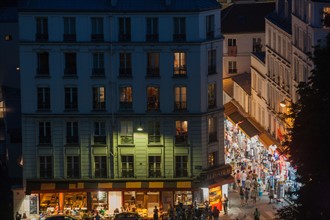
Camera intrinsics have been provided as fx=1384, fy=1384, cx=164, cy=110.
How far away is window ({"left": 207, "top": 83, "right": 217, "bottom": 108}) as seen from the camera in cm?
10131

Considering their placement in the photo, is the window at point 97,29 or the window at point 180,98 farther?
the window at point 180,98

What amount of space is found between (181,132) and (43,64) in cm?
1119

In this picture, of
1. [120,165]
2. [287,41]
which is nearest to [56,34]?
[120,165]

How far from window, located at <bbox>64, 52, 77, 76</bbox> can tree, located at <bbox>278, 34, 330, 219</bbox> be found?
36256mm

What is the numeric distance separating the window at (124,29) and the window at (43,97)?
21.7 feet

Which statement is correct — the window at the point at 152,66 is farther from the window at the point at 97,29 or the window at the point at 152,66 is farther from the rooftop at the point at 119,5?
the window at the point at 97,29

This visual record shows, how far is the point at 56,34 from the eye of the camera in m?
99.9

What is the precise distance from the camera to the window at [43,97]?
10062 centimetres

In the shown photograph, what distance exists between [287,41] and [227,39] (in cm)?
2840

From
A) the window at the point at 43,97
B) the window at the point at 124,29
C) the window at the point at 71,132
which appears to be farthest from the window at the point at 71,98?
the window at the point at 124,29

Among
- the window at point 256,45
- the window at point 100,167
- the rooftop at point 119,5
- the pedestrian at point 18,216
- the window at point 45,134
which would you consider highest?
the rooftop at point 119,5

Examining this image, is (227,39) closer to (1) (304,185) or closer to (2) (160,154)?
(2) (160,154)

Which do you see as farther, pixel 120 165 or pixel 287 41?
pixel 287 41

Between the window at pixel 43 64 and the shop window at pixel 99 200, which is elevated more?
the window at pixel 43 64
